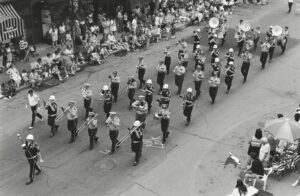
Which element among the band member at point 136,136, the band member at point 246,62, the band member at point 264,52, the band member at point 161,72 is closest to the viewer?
the band member at point 136,136

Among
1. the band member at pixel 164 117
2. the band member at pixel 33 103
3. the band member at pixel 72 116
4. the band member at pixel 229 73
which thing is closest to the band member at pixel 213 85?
the band member at pixel 229 73

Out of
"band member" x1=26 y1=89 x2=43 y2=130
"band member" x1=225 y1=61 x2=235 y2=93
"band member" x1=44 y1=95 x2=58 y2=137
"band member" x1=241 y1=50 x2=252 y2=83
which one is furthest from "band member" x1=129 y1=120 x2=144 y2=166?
"band member" x1=241 y1=50 x2=252 y2=83

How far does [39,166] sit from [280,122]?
790 cm

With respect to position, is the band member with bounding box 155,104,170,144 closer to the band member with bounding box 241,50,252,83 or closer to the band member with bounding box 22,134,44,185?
the band member with bounding box 22,134,44,185

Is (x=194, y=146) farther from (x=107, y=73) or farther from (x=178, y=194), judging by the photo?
(x=107, y=73)

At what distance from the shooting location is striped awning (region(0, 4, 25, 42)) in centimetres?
2320

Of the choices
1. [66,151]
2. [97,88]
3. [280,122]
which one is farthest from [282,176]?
[97,88]

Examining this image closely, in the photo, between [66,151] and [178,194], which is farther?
[66,151]

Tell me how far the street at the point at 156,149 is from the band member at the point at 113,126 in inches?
16.5

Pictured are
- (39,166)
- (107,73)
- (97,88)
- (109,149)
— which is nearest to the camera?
(39,166)

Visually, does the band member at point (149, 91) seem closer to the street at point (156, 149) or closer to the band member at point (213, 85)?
the street at point (156, 149)

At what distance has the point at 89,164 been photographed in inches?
605

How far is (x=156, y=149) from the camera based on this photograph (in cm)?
1634

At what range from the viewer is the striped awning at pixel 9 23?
76.1ft
